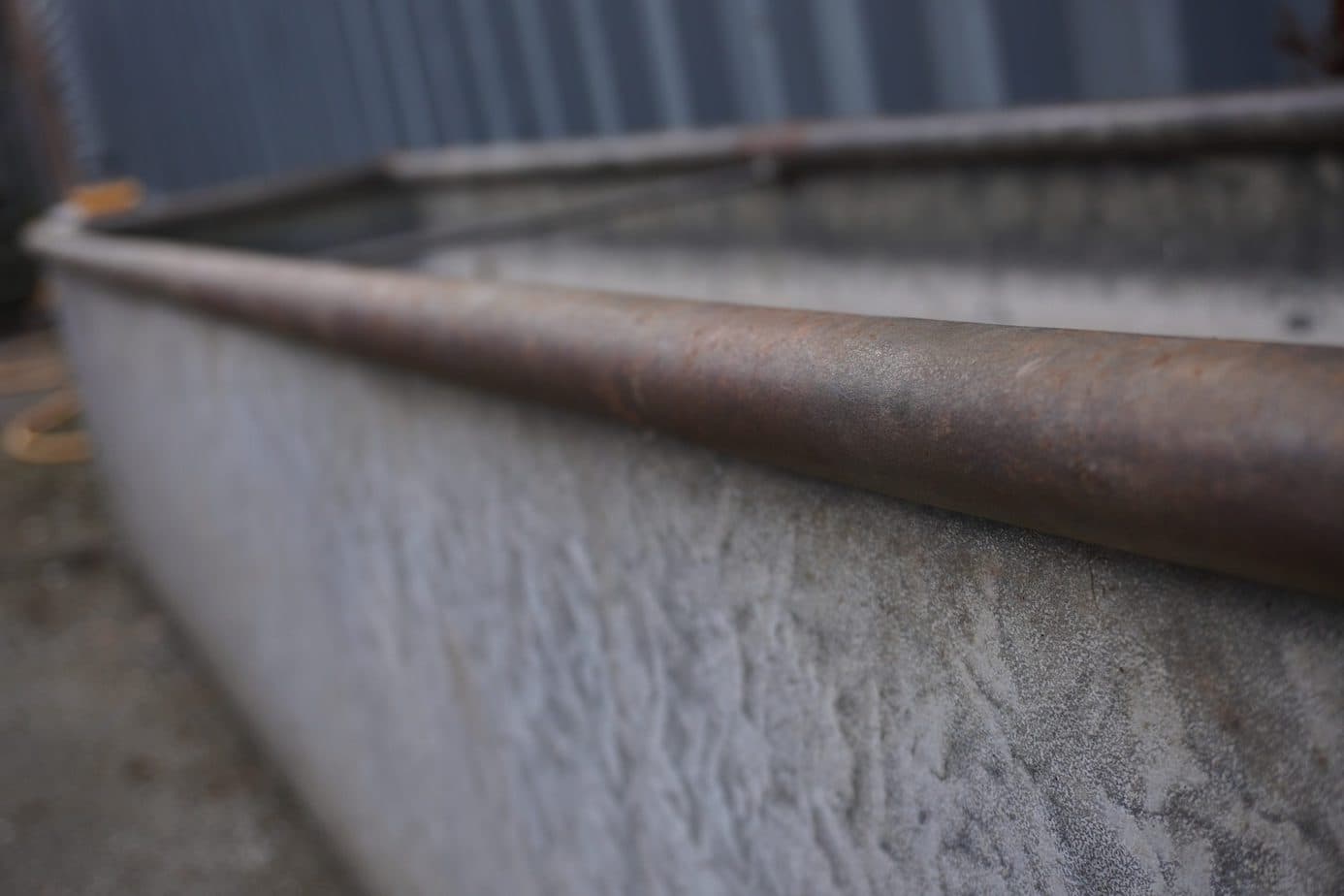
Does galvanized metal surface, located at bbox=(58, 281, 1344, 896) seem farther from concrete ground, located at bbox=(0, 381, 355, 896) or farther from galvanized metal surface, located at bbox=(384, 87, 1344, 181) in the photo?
galvanized metal surface, located at bbox=(384, 87, 1344, 181)

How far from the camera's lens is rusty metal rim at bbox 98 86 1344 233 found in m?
1.68

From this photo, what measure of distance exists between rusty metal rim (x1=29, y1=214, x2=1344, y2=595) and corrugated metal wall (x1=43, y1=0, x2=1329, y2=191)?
2115mm

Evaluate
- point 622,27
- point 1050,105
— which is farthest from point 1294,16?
point 622,27

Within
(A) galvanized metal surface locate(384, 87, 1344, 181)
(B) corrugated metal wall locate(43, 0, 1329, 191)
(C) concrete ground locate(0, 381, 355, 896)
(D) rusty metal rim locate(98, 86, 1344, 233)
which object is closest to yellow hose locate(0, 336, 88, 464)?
(B) corrugated metal wall locate(43, 0, 1329, 191)

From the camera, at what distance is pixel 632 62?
3869 mm

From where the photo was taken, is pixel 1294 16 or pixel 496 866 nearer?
pixel 496 866

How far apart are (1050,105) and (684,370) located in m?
1.47

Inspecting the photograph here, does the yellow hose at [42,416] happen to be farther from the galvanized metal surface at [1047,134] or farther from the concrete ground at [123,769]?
the galvanized metal surface at [1047,134]

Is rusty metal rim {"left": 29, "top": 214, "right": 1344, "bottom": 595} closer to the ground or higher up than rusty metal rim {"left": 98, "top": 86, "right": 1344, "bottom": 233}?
higher up

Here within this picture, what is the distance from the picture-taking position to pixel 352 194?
390 cm

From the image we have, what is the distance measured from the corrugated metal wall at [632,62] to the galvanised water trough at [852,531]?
0.73 metres

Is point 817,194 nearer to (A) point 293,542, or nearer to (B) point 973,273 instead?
(B) point 973,273

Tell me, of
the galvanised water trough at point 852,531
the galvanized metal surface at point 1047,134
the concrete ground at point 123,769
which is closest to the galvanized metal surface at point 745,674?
the galvanised water trough at point 852,531

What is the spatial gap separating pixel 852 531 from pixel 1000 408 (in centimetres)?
19
